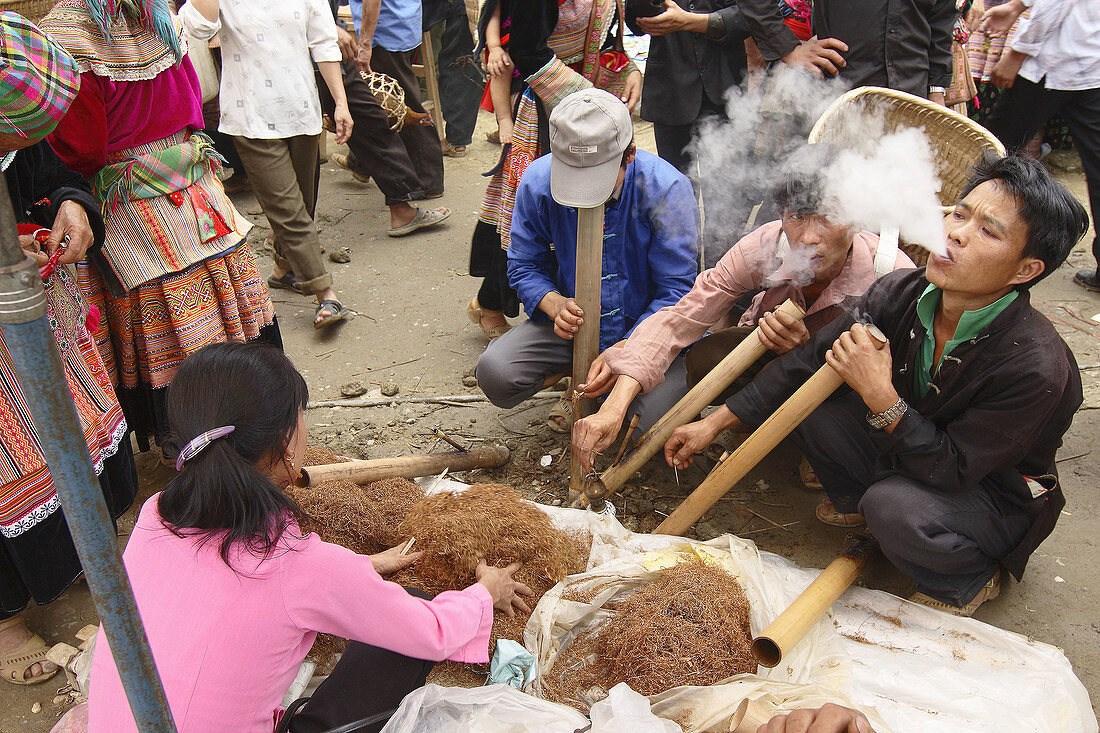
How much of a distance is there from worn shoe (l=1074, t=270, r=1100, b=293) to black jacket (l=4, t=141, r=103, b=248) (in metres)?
5.28

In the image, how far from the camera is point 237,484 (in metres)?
1.59

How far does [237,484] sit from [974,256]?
79.7 inches

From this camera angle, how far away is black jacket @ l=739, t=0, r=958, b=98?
3631 mm

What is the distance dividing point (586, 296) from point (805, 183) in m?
0.86

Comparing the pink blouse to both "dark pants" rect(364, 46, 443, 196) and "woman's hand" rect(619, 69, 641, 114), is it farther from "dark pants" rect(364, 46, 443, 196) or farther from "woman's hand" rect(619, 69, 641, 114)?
"dark pants" rect(364, 46, 443, 196)

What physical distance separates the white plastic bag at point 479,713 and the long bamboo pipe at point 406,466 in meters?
0.95

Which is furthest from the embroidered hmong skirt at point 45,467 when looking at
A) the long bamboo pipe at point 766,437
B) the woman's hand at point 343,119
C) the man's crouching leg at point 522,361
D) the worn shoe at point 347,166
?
the worn shoe at point 347,166

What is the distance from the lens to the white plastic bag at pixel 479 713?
189cm

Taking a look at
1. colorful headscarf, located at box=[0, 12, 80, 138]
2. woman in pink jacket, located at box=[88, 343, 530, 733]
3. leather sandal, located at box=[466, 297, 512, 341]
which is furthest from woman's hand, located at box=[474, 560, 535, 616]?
leather sandal, located at box=[466, 297, 512, 341]

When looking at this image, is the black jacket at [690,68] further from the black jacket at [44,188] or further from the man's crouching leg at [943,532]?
the black jacket at [44,188]

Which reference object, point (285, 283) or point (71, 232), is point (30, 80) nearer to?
point (71, 232)

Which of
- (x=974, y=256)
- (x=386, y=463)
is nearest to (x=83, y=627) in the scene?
(x=386, y=463)

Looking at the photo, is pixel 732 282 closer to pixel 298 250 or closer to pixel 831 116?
pixel 831 116

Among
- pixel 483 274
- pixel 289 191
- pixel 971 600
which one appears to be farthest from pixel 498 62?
pixel 971 600
